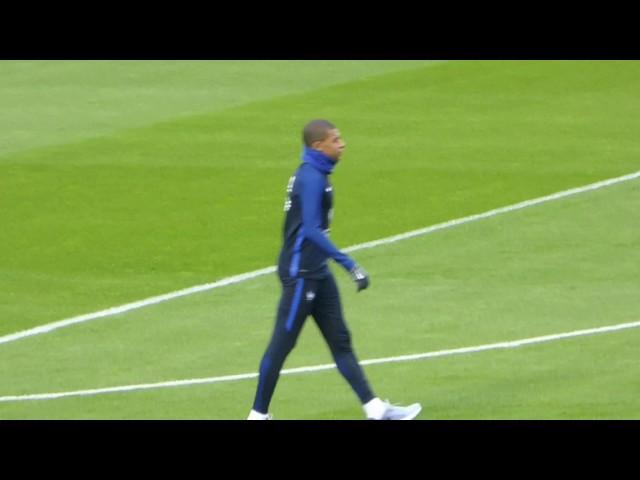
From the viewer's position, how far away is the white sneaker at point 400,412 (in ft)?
43.2

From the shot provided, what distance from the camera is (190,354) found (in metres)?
15.9

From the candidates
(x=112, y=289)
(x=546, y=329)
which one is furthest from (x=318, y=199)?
(x=112, y=289)

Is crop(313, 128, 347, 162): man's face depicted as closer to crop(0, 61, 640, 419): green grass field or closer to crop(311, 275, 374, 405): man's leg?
crop(311, 275, 374, 405): man's leg

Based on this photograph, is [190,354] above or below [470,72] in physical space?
above

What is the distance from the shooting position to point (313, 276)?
12961 mm

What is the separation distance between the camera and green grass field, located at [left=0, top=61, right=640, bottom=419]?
14820 millimetres

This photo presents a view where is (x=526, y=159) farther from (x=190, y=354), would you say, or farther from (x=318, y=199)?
(x=318, y=199)

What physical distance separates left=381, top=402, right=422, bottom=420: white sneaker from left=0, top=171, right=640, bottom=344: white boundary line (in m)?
4.77

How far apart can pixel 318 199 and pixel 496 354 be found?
3.49 metres

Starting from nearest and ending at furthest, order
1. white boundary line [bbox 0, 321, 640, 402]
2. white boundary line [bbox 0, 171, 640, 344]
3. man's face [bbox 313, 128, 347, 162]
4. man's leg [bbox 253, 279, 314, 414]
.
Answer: man's face [bbox 313, 128, 347, 162], man's leg [bbox 253, 279, 314, 414], white boundary line [bbox 0, 321, 640, 402], white boundary line [bbox 0, 171, 640, 344]

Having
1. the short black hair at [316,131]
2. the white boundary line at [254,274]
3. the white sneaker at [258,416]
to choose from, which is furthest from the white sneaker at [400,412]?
the white boundary line at [254,274]

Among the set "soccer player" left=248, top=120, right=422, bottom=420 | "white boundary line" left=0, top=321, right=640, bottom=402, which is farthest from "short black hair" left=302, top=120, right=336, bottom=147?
"white boundary line" left=0, top=321, right=640, bottom=402

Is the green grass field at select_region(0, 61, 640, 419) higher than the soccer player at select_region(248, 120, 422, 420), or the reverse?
the soccer player at select_region(248, 120, 422, 420)

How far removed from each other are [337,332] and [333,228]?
804cm
